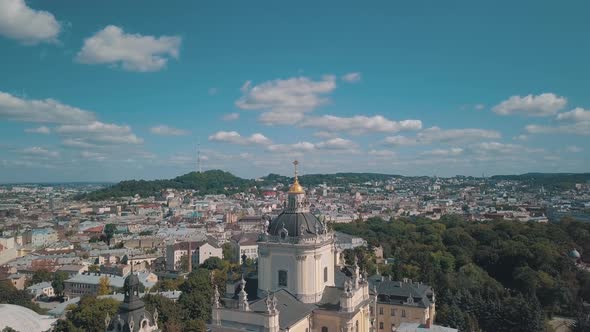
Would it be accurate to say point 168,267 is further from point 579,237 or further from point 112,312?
point 579,237

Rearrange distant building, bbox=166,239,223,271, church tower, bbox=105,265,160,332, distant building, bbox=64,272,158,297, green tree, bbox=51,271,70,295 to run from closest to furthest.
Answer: church tower, bbox=105,265,160,332 → distant building, bbox=64,272,158,297 → green tree, bbox=51,271,70,295 → distant building, bbox=166,239,223,271

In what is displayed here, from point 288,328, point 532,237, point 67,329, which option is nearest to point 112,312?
point 67,329

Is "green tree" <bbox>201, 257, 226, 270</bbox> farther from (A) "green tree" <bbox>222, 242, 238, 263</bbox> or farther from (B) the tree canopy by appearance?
(B) the tree canopy

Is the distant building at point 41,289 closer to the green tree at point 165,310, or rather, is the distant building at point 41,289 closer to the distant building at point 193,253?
the distant building at point 193,253

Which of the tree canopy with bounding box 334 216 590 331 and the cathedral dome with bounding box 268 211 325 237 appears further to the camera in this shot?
the tree canopy with bounding box 334 216 590 331

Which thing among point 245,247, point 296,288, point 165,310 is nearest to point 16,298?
point 165,310

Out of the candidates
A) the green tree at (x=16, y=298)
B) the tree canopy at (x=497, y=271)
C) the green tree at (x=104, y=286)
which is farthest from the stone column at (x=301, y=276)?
the green tree at (x=104, y=286)

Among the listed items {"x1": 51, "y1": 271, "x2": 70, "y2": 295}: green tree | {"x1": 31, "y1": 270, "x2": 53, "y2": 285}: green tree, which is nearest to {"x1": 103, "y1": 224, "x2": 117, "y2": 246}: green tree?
{"x1": 31, "y1": 270, "x2": 53, "y2": 285}: green tree

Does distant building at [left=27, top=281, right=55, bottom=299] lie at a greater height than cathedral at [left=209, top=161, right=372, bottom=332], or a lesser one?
lesser
